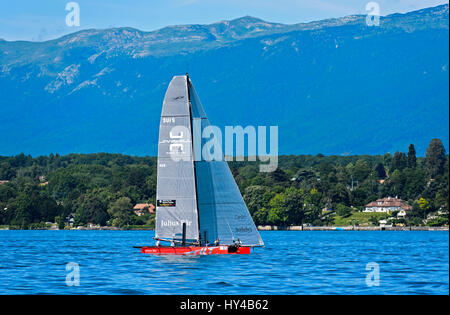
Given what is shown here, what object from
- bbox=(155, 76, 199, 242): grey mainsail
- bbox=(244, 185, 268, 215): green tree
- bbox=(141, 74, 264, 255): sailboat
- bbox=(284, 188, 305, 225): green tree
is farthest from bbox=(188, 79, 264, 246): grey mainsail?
bbox=(284, 188, 305, 225): green tree

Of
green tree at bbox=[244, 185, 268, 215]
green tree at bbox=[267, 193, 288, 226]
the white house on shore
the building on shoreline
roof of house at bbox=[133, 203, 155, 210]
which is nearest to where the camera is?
green tree at bbox=[244, 185, 268, 215]

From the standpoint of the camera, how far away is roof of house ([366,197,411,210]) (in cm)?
18180

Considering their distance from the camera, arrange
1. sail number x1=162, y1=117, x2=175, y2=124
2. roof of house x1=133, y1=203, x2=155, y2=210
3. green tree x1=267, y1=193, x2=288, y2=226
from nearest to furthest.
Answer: sail number x1=162, y1=117, x2=175, y2=124, green tree x1=267, y1=193, x2=288, y2=226, roof of house x1=133, y1=203, x2=155, y2=210

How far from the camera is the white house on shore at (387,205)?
18112 centimetres

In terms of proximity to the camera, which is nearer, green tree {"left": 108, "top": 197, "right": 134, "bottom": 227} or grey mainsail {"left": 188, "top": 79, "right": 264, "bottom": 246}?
grey mainsail {"left": 188, "top": 79, "right": 264, "bottom": 246}

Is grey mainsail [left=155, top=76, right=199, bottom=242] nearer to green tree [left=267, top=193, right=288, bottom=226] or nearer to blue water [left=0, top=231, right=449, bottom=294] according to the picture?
blue water [left=0, top=231, right=449, bottom=294]

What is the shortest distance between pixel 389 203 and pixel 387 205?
1.04 m

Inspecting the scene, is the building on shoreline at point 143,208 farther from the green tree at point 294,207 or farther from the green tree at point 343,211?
the green tree at point 343,211

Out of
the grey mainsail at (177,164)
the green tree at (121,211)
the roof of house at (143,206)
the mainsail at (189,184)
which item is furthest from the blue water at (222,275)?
the roof of house at (143,206)

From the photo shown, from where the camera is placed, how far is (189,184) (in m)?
52.7

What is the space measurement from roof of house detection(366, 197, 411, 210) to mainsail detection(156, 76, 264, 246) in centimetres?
13201

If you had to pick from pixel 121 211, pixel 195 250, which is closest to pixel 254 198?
pixel 121 211
